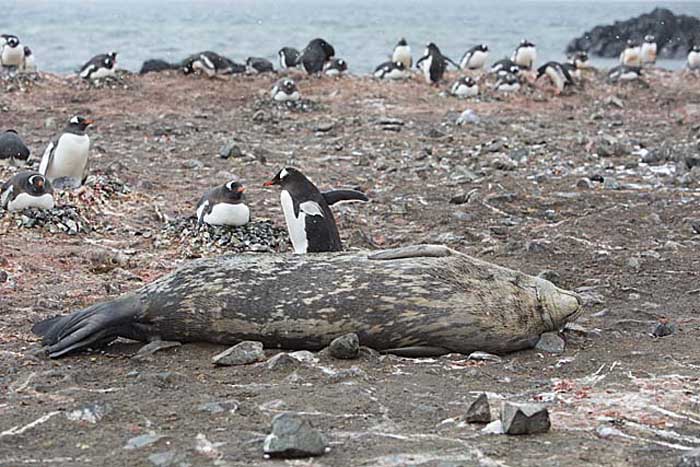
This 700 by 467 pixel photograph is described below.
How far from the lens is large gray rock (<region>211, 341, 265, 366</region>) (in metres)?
5.02

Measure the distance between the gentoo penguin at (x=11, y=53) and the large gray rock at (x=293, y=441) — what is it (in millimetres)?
14219

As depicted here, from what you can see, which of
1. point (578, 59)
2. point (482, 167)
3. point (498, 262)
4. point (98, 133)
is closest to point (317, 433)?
point (498, 262)

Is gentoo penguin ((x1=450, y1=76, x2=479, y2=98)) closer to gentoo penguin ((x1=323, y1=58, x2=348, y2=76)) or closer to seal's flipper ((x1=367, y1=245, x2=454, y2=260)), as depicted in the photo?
gentoo penguin ((x1=323, y1=58, x2=348, y2=76))

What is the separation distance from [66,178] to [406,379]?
5125mm

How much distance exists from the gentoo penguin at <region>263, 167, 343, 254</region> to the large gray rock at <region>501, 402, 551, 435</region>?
354cm

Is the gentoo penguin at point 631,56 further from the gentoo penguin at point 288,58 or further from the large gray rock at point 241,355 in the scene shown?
the large gray rock at point 241,355

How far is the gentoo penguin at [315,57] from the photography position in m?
17.7

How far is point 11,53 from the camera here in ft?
54.3

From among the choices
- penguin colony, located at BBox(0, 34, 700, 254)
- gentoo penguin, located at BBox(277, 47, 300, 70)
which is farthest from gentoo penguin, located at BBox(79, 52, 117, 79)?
gentoo penguin, located at BBox(277, 47, 300, 70)

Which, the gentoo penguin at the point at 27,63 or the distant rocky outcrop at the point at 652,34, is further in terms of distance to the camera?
the distant rocky outcrop at the point at 652,34

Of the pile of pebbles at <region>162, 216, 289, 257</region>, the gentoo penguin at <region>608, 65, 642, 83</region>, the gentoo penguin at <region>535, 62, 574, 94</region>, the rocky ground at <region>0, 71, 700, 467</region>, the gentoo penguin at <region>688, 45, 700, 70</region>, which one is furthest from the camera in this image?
the gentoo penguin at <region>688, 45, 700, 70</region>

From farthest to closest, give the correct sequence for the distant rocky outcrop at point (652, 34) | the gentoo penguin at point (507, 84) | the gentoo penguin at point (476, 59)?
the distant rocky outcrop at point (652, 34) → the gentoo penguin at point (476, 59) → the gentoo penguin at point (507, 84)

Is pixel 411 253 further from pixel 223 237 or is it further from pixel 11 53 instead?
pixel 11 53

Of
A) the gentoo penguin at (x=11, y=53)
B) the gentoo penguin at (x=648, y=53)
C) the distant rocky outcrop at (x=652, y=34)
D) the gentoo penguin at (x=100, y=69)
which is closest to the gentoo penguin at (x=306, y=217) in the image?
the gentoo penguin at (x=100, y=69)
